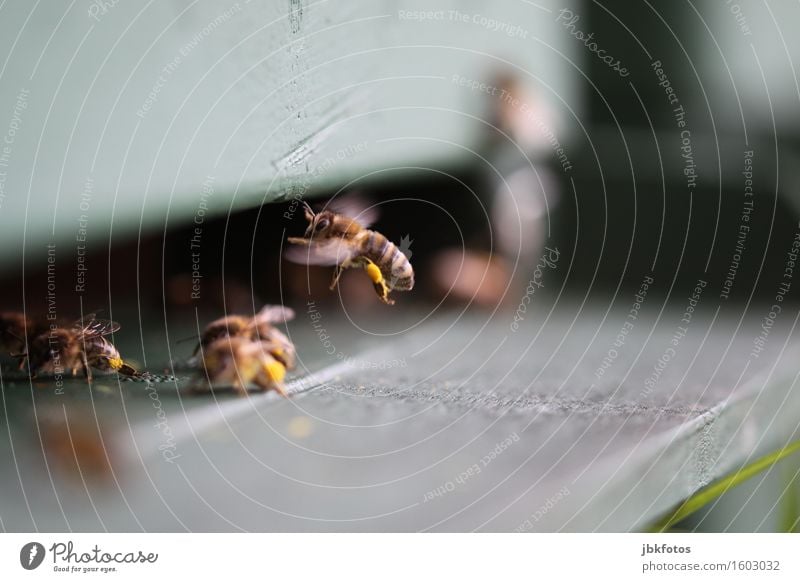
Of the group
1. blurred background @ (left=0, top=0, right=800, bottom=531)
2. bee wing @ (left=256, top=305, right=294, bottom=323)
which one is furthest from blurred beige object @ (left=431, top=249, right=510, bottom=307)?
bee wing @ (left=256, top=305, right=294, bottom=323)

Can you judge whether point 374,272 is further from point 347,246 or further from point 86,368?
point 86,368

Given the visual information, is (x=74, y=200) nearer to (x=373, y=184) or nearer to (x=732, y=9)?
(x=373, y=184)

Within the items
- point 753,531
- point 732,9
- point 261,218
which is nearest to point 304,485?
point 261,218

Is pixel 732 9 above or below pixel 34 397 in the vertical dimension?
above

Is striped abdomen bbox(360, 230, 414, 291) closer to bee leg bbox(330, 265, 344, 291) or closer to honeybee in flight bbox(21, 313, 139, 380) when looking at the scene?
bee leg bbox(330, 265, 344, 291)

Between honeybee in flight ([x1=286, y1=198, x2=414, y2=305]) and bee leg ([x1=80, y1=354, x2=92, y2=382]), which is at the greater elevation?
honeybee in flight ([x1=286, y1=198, x2=414, y2=305])
